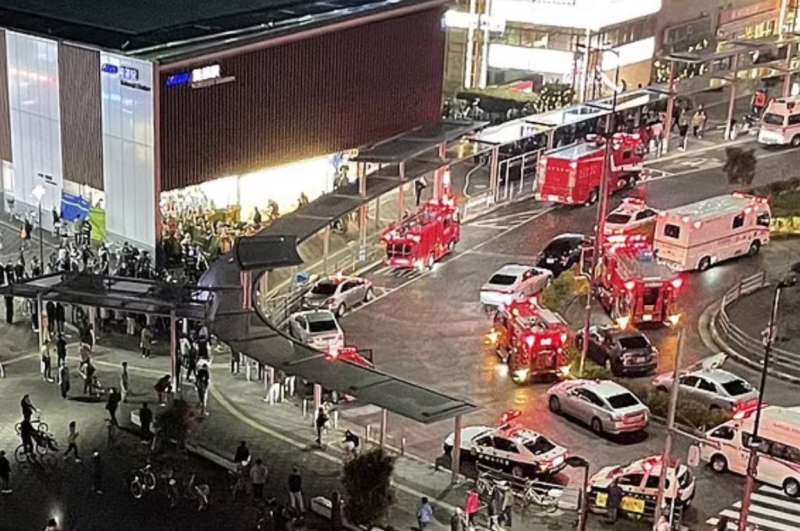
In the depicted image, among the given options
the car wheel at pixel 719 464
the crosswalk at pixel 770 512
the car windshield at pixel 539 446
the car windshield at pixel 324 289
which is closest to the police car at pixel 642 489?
the crosswalk at pixel 770 512

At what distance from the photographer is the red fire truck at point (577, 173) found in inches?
2512

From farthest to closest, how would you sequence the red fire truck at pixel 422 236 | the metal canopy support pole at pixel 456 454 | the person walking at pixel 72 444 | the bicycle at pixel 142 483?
the red fire truck at pixel 422 236 → the person walking at pixel 72 444 → the metal canopy support pole at pixel 456 454 → the bicycle at pixel 142 483

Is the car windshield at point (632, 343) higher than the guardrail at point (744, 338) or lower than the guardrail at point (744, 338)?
higher

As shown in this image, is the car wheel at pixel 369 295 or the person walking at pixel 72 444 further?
the car wheel at pixel 369 295

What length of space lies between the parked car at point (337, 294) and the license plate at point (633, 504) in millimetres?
17050

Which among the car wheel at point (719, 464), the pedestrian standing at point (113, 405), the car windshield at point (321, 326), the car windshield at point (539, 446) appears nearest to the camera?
the car windshield at point (539, 446)

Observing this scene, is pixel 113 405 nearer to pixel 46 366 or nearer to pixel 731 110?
pixel 46 366

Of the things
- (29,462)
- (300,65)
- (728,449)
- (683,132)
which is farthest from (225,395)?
(683,132)

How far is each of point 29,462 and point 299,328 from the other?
11.4m

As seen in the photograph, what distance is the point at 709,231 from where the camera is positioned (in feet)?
186

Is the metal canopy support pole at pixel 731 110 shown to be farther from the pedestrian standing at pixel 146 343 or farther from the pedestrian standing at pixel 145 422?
the pedestrian standing at pixel 145 422

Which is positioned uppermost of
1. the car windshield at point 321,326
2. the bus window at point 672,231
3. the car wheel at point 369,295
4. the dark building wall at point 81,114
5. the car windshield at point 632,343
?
the dark building wall at point 81,114

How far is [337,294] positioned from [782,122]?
33761 mm

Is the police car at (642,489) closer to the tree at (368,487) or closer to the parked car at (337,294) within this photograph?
the tree at (368,487)
